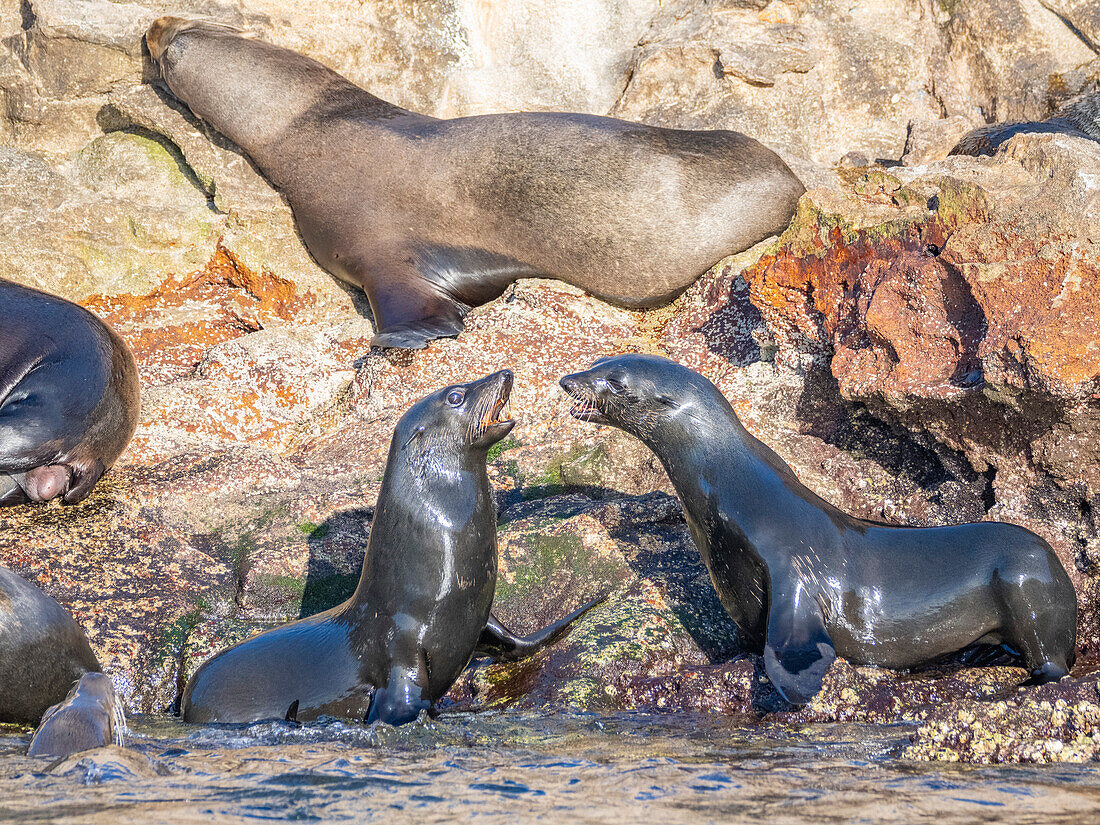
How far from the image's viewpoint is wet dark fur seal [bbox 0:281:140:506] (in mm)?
5707

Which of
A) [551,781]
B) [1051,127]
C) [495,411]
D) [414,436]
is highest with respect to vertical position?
[1051,127]

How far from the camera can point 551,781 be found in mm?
2363

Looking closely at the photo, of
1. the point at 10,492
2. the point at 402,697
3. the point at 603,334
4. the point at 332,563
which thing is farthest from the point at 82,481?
the point at 603,334

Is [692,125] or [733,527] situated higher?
[692,125]

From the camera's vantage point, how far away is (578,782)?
2.35 meters

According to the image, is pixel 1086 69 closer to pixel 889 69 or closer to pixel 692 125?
pixel 889 69

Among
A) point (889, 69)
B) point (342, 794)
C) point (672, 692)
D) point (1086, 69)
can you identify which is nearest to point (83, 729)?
point (342, 794)

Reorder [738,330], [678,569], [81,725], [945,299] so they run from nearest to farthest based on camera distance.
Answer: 1. [81,725]
2. [678,569]
3. [945,299]
4. [738,330]

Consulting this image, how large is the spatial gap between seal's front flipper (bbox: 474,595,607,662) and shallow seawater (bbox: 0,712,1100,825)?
86 cm

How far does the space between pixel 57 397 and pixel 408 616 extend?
3.27 meters

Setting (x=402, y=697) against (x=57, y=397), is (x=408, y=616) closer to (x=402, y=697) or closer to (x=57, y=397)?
(x=402, y=697)

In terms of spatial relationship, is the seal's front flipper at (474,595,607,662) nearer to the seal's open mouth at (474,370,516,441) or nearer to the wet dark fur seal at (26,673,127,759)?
the seal's open mouth at (474,370,516,441)

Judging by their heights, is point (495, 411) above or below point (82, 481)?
above

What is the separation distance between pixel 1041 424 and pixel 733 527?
147 centimetres
